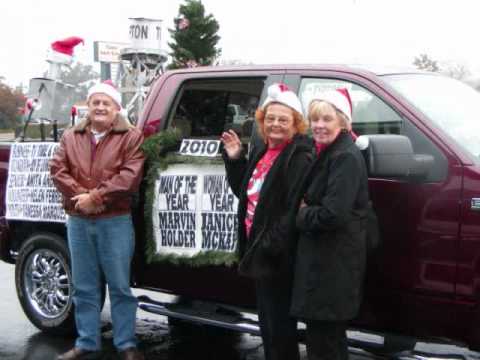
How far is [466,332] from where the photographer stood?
13.1ft

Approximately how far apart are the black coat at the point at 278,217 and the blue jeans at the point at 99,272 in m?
1.26

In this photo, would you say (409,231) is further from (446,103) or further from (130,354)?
(130,354)

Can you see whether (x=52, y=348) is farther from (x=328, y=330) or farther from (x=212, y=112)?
(x=328, y=330)

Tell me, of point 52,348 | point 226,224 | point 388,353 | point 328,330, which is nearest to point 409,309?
point 388,353

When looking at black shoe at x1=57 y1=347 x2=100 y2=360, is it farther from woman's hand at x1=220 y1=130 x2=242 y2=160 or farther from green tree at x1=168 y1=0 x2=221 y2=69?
green tree at x1=168 y1=0 x2=221 y2=69

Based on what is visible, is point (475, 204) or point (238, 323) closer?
point (475, 204)

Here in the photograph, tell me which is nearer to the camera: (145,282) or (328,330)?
(328,330)

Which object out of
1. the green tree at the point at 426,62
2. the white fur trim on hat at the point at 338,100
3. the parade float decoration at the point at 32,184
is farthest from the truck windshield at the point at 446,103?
the green tree at the point at 426,62

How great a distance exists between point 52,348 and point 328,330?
8.61ft

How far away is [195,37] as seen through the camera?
25125 millimetres

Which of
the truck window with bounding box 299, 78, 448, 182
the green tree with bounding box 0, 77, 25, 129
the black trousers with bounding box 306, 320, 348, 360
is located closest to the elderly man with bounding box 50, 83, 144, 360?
the truck window with bounding box 299, 78, 448, 182

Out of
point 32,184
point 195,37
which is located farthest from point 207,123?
point 195,37

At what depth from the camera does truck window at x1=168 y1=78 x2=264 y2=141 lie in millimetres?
4988

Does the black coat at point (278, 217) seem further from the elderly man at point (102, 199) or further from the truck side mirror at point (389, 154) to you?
the elderly man at point (102, 199)
